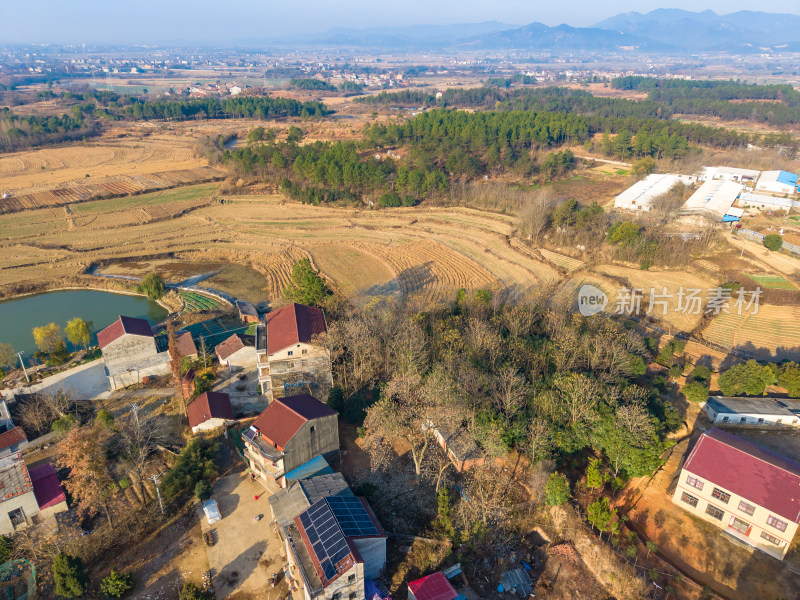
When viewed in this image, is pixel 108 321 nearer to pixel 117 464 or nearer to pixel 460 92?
pixel 117 464

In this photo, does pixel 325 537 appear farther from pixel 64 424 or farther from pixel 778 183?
pixel 778 183

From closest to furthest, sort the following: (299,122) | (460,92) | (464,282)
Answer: (464,282), (299,122), (460,92)

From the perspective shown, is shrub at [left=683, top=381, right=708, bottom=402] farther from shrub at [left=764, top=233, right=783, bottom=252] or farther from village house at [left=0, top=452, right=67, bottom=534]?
village house at [left=0, top=452, right=67, bottom=534]

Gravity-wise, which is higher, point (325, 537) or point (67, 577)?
point (325, 537)

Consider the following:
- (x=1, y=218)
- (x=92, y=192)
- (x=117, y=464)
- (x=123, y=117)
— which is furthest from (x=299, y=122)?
(x=117, y=464)

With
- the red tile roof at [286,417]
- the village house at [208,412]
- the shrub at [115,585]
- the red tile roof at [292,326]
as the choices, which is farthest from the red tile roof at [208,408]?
the shrub at [115,585]

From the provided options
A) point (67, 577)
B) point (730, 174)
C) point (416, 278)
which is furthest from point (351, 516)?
point (730, 174)

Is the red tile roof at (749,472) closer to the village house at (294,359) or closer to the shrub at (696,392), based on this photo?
the shrub at (696,392)
